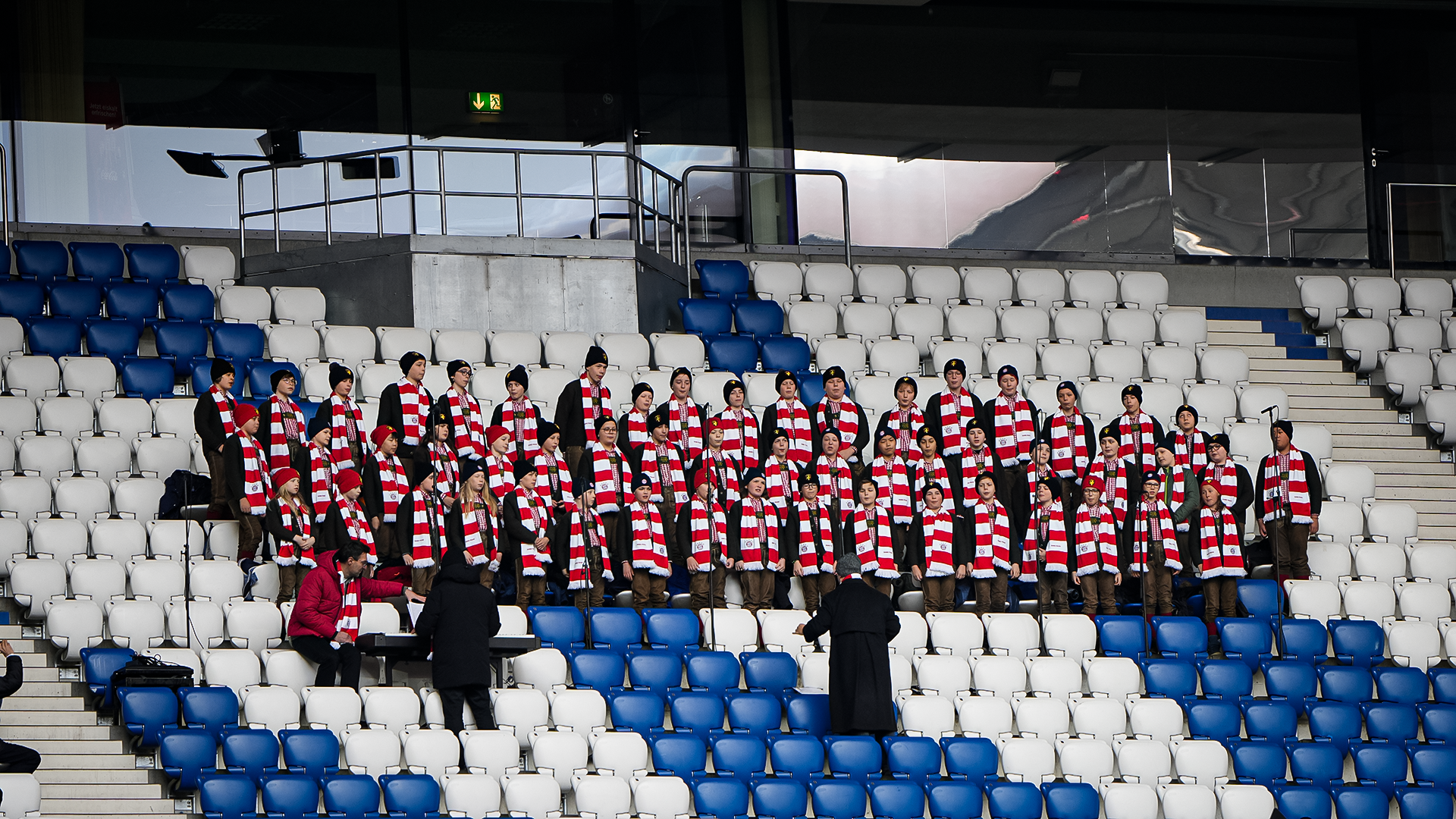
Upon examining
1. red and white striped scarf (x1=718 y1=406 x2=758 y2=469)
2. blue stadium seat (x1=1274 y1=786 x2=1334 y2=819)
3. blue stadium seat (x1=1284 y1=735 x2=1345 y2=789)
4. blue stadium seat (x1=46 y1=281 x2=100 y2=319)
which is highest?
blue stadium seat (x1=46 y1=281 x2=100 y2=319)

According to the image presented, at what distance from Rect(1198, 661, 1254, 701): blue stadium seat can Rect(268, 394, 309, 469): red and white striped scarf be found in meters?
6.21

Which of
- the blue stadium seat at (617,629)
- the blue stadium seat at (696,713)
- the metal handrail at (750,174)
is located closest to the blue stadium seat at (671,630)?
the blue stadium seat at (617,629)

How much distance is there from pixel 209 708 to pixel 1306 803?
6.27m

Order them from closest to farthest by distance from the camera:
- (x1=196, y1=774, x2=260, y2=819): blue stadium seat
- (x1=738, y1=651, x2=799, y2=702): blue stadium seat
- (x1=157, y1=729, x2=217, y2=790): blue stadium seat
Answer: (x1=196, y1=774, x2=260, y2=819): blue stadium seat → (x1=157, y1=729, x2=217, y2=790): blue stadium seat → (x1=738, y1=651, x2=799, y2=702): blue stadium seat

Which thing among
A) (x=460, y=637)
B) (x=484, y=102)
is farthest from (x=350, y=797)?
(x=484, y=102)

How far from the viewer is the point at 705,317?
1611cm

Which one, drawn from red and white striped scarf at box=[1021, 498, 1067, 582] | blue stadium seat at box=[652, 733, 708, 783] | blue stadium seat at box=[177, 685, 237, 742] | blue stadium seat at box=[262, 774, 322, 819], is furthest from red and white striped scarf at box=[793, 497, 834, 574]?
blue stadium seat at box=[262, 774, 322, 819]

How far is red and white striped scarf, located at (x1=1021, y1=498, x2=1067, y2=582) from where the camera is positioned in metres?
12.9

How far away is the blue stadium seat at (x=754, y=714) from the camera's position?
10898mm

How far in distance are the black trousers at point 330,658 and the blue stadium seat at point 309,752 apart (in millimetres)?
758

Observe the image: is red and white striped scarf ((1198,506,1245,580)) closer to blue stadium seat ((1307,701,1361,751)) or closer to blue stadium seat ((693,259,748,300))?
blue stadium seat ((1307,701,1361,751))

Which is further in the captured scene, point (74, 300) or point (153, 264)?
point (153, 264)

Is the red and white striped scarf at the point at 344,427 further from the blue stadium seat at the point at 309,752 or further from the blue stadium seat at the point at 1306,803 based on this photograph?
the blue stadium seat at the point at 1306,803

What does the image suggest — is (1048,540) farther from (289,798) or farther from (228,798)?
(228,798)
